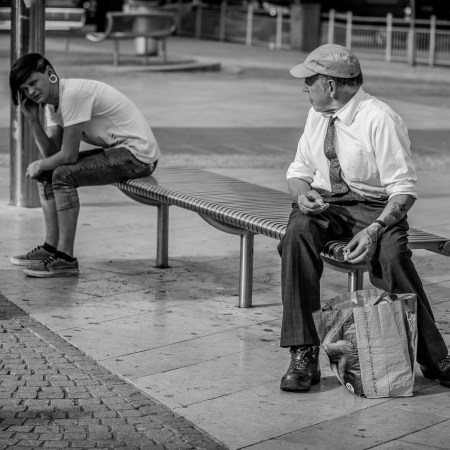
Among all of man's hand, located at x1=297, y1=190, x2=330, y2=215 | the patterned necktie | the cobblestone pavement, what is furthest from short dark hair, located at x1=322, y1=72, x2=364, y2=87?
the cobblestone pavement

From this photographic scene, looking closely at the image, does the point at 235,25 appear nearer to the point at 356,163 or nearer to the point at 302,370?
the point at 356,163

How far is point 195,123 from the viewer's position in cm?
1245

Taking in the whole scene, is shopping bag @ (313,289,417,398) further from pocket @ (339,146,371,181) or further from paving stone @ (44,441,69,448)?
paving stone @ (44,441,69,448)

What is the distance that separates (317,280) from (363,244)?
0.27 meters

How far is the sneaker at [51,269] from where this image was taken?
5.77 m

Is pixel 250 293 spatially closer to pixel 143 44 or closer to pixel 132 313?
pixel 132 313

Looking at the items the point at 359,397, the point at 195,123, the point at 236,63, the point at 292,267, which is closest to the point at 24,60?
the point at 292,267

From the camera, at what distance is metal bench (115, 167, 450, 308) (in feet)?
14.6

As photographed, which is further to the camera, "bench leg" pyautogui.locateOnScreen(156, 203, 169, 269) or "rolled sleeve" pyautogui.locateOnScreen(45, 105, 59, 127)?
"bench leg" pyautogui.locateOnScreen(156, 203, 169, 269)

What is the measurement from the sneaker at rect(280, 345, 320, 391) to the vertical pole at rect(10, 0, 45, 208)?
3.90 metres

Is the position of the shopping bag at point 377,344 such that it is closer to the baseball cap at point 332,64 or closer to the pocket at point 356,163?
the pocket at point 356,163

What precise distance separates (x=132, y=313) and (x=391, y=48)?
2035cm

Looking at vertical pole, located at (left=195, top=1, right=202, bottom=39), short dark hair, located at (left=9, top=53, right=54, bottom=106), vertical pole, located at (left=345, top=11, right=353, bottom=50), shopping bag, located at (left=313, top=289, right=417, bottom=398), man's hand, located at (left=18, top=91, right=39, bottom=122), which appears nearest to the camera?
shopping bag, located at (left=313, top=289, right=417, bottom=398)

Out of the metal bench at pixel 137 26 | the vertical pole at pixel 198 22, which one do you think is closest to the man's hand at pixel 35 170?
the metal bench at pixel 137 26
